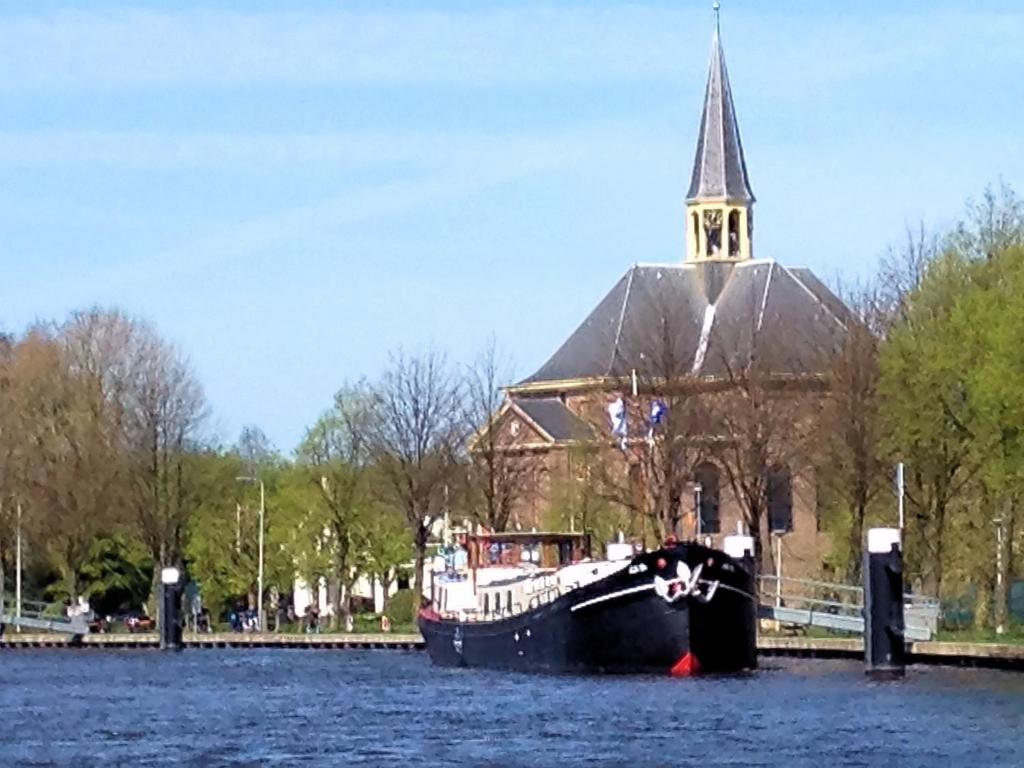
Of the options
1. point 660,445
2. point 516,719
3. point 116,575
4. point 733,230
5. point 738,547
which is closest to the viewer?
point 516,719

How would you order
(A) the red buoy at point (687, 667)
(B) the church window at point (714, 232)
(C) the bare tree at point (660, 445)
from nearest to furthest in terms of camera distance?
(A) the red buoy at point (687, 667) → (C) the bare tree at point (660, 445) → (B) the church window at point (714, 232)

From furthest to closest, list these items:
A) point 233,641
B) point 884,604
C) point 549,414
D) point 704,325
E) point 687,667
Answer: point 549,414 → point 704,325 → point 233,641 → point 687,667 → point 884,604

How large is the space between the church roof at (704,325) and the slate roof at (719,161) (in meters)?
4.68

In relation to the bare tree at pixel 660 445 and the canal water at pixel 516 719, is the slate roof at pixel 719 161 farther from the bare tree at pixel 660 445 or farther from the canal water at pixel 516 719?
the canal water at pixel 516 719

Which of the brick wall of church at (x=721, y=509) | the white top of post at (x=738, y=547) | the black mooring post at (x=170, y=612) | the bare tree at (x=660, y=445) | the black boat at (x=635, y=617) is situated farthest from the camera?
the brick wall of church at (x=721, y=509)

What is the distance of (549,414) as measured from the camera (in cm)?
13962

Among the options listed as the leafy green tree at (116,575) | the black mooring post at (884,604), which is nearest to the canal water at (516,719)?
the black mooring post at (884,604)

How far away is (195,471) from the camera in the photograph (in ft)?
409

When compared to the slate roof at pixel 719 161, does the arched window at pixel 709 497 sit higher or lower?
lower

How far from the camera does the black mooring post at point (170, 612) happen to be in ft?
356

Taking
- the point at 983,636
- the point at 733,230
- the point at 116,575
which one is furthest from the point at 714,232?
the point at 983,636

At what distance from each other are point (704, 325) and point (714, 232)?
10144 mm

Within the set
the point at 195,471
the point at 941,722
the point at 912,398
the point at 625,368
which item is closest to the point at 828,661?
the point at 912,398

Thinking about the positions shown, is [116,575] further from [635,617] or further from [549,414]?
[635,617]
